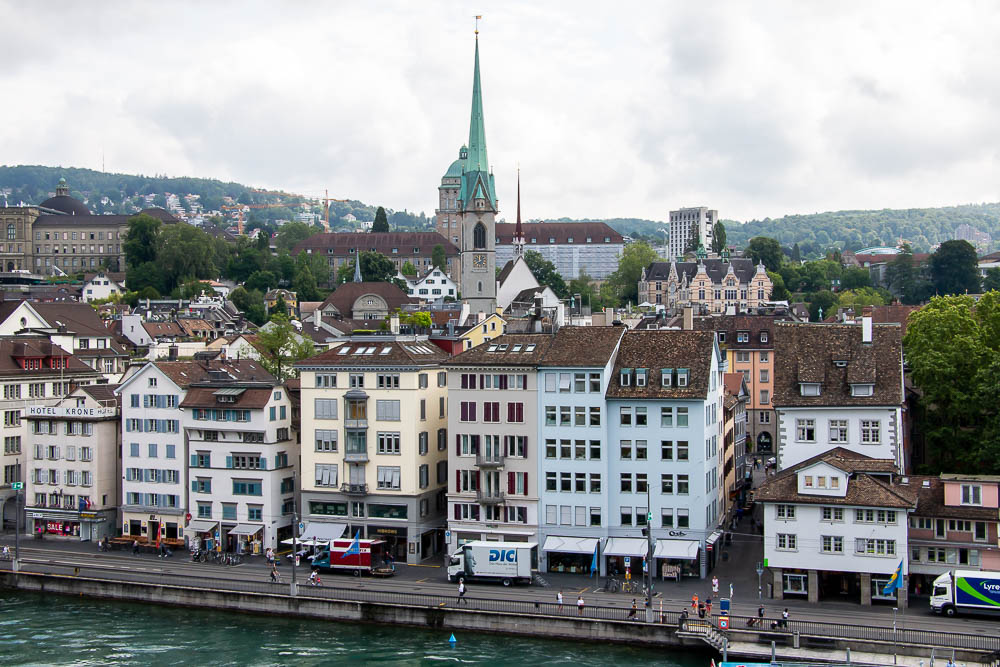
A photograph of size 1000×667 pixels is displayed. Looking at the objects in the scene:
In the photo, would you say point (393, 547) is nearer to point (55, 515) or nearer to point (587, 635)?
point (587, 635)

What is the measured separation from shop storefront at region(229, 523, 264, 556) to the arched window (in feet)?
287

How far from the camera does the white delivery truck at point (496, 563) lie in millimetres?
61312

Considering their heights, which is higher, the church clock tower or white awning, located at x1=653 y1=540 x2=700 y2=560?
the church clock tower

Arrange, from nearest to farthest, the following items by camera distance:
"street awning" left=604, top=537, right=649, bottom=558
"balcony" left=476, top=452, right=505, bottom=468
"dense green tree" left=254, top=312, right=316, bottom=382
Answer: "street awning" left=604, top=537, right=649, bottom=558, "balcony" left=476, top=452, right=505, bottom=468, "dense green tree" left=254, top=312, right=316, bottom=382

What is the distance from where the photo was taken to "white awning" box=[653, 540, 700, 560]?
6022cm

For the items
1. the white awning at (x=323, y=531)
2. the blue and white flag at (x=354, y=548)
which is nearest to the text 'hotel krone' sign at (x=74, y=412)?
the white awning at (x=323, y=531)

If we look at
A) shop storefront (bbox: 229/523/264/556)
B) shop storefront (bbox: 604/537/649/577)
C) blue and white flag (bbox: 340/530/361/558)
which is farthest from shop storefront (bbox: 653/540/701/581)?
shop storefront (bbox: 229/523/264/556)

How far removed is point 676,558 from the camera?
6075 centimetres

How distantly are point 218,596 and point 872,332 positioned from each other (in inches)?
1469

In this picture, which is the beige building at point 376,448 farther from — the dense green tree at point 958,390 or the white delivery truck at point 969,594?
the dense green tree at point 958,390

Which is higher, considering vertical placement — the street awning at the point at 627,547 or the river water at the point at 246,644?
the street awning at the point at 627,547

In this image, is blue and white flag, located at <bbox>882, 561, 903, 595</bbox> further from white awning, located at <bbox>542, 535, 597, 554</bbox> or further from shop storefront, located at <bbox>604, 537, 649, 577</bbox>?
white awning, located at <bbox>542, 535, 597, 554</bbox>

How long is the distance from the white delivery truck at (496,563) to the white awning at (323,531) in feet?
29.7

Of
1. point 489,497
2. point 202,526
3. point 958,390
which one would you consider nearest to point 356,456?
point 489,497
